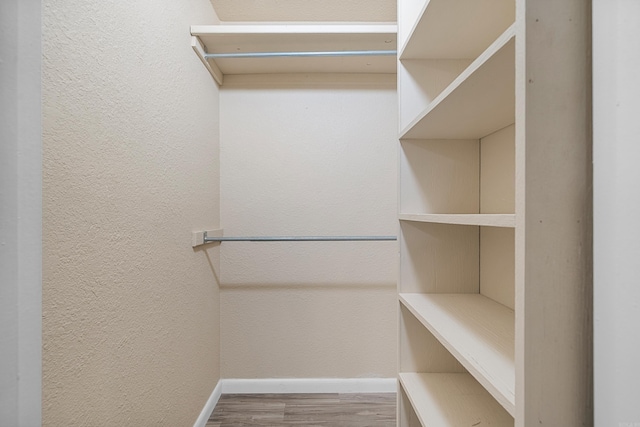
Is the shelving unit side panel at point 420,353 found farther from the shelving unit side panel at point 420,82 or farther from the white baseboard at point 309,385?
the white baseboard at point 309,385

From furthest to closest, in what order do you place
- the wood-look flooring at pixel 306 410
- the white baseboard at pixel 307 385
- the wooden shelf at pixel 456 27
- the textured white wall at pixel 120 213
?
the white baseboard at pixel 307 385, the wood-look flooring at pixel 306 410, the wooden shelf at pixel 456 27, the textured white wall at pixel 120 213

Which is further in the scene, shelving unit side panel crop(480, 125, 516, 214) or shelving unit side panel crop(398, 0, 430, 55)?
shelving unit side panel crop(398, 0, 430, 55)

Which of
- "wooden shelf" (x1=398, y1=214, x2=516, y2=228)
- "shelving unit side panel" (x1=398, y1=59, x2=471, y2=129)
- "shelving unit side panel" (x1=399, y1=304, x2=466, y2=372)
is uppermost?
"shelving unit side panel" (x1=398, y1=59, x2=471, y2=129)

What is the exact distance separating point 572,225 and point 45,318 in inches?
37.1

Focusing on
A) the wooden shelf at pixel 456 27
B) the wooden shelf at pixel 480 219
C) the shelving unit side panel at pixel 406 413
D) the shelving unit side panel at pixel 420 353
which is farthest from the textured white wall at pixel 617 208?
the shelving unit side panel at pixel 406 413

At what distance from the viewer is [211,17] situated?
1.62m

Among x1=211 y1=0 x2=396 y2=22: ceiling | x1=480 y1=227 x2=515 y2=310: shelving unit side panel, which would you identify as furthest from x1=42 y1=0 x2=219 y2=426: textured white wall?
x1=480 y1=227 x2=515 y2=310: shelving unit side panel

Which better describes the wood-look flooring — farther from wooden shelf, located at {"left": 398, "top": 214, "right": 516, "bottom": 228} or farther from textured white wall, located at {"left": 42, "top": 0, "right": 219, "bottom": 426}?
wooden shelf, located at {"left": 398, "top": 214, "right": 516, "bottom": 228}

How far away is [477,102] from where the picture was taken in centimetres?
79

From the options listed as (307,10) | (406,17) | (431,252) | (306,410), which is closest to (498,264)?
(431,252)

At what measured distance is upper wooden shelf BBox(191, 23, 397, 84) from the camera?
4.68 ft

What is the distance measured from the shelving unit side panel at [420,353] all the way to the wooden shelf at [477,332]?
4.7 inches

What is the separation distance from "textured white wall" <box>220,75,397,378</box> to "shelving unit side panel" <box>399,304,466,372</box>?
0.73 meters

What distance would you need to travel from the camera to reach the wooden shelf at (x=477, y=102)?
22.4 inches
